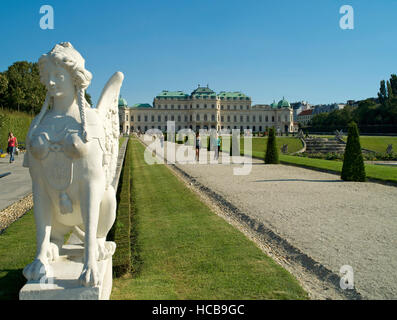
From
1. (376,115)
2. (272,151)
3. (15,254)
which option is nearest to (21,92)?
(272,151)

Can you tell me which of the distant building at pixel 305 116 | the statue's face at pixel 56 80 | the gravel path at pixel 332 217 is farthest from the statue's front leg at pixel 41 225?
the distant building at pixel 305 116

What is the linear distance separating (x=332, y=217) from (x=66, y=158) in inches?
185

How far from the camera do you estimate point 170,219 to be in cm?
554

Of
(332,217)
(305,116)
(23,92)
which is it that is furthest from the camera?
(305,116)

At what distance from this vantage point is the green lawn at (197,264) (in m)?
3.04

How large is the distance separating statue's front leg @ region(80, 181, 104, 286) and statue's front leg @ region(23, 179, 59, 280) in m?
0.28

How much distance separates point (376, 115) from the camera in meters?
48.5

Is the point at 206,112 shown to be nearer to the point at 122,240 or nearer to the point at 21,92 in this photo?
the point at 21,92

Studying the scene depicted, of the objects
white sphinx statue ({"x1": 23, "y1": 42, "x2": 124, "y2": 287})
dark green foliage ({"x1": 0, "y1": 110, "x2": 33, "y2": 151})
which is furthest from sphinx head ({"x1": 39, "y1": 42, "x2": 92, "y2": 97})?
dark green foliage ({"x1": 0, "y1": 110, "x2": 33, "y2": 151})

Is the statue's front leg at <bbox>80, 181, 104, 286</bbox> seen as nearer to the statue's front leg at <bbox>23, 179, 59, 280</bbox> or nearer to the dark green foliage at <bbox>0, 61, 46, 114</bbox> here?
the statue's front leg at <bbox>23, 179, 59, 280</bbox>

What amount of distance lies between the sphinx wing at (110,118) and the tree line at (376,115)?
1885 inches

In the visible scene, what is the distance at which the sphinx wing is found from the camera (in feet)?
8.57

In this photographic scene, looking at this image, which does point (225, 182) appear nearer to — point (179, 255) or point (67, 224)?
point (179, 255)
